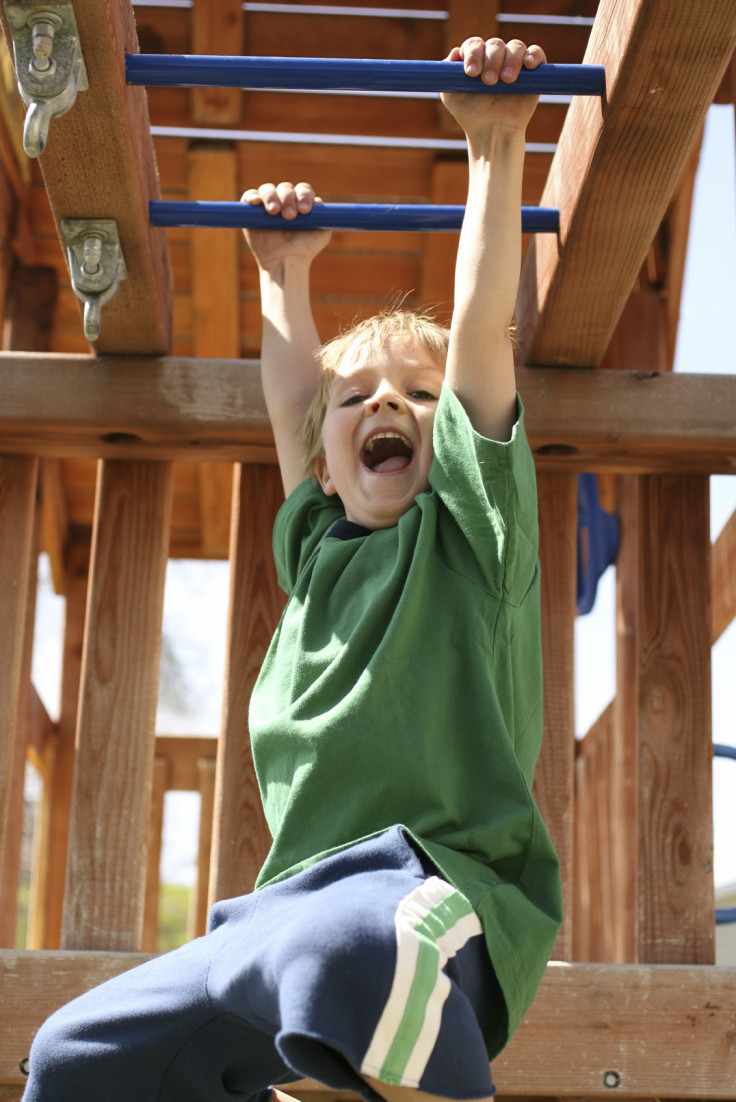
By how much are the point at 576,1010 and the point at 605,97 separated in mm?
1091

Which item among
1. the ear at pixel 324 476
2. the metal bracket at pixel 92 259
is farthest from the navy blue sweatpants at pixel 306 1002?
the metal bracket at pixel 92 259

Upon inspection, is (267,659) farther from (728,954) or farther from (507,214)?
(728,954)

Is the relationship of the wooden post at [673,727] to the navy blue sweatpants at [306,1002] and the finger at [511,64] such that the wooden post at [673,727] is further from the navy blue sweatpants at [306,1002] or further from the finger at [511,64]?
the finger at [511,64]

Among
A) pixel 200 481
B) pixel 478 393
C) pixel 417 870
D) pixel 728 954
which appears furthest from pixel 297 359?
pixel 728 954

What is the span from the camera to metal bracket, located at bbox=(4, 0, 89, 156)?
1179 millimetres

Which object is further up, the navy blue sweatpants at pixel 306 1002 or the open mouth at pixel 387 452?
the open mouth at pixel 387 452

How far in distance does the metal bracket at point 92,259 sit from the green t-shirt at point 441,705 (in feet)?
1.38

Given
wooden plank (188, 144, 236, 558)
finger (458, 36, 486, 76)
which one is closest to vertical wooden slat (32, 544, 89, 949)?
wooden plank (188, 144, 236, 558)

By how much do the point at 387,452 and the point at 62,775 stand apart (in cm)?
278

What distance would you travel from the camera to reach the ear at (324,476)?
170cm

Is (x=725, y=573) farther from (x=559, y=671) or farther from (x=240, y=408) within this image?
(x=240, y=408)

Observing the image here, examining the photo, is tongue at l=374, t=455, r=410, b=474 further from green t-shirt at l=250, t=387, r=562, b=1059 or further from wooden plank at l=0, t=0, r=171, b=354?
wooden plank at l=0, t=0, r=171, b=354

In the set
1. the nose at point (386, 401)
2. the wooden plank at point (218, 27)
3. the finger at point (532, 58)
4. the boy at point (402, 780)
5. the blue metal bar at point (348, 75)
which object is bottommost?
the boy at point (402, 780)

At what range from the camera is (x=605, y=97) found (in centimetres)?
134
